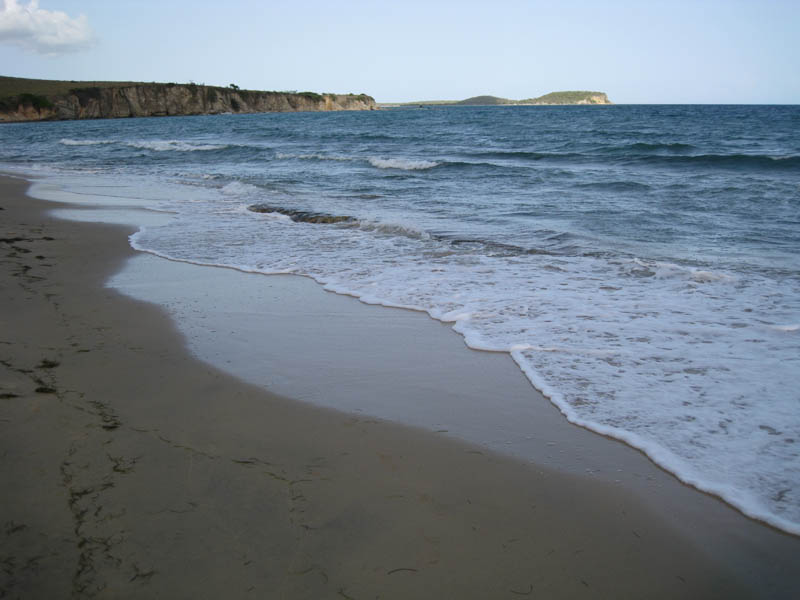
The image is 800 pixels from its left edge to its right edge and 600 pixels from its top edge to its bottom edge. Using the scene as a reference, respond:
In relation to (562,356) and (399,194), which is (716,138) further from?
(562,356)

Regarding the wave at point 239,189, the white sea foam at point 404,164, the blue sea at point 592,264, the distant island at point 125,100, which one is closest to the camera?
the blue sea at point 592,264

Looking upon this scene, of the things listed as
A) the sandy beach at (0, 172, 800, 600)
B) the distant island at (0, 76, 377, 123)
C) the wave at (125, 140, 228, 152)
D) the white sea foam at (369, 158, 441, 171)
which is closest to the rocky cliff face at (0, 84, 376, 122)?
the distant island at (0, 76, 377, 123)

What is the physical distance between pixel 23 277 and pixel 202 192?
7.75m

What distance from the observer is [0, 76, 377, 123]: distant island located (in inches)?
2820

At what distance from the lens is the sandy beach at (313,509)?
1.76 meters

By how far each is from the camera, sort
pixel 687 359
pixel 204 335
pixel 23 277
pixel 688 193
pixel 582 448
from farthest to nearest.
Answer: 1. pixel 688 193
2. pixel 23 277
3. pixel 204 335
4. pixel 687 359
5. pixel 582 448

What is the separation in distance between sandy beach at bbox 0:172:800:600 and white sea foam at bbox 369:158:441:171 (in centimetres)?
1485

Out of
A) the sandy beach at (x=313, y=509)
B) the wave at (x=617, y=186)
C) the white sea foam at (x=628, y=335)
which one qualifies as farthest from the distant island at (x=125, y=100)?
the sandy beach at (x=313, y=509)

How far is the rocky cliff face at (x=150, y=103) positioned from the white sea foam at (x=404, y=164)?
7283 cm

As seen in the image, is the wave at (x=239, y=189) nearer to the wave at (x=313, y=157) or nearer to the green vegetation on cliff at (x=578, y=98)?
the wave at (x=313, y=157)

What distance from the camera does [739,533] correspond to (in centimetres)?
206

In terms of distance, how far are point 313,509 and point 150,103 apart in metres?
97.4

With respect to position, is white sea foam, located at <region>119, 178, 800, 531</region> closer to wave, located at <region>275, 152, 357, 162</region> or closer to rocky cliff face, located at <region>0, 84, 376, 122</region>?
wave, located at <region>275, 152, 357, 162</region>

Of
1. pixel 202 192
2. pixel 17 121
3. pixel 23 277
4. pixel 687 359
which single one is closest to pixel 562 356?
pixel 687 359
